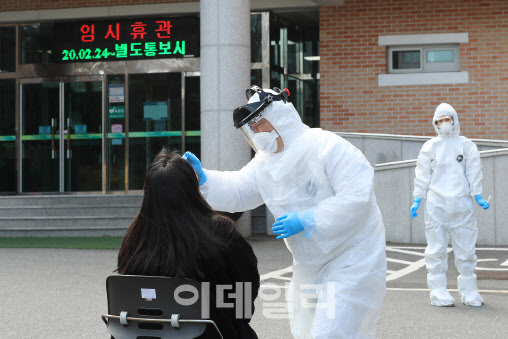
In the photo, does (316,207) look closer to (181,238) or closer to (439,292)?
(181,238)

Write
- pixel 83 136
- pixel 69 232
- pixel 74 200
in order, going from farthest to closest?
pixel 83 136 → pixel 74 200 → pixel 69 232

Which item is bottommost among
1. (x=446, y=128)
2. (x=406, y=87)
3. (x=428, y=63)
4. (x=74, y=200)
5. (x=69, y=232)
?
(x=69, y=232)

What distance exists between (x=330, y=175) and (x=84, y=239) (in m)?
10.9

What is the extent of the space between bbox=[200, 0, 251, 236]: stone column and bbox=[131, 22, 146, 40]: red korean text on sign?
12.5 feet

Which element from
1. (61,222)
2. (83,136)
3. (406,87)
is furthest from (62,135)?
(406,87)

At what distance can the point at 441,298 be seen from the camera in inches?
311

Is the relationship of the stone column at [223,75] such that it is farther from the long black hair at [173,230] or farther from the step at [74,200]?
the long black hair at [173,230]

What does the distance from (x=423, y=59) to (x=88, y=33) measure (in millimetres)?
7103

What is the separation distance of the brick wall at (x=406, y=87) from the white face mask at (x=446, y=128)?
25.0 ft

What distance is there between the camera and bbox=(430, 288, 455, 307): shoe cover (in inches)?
311

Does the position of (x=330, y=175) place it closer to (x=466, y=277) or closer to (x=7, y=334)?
(x=7, y=334)

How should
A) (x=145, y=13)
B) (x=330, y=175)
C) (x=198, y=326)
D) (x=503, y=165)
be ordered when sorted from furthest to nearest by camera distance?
(x=145, y=13)
(x=503, y=165)
(x=330, y=175)
(x=198, y=326)

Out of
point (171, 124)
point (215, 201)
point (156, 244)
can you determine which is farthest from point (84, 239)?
point (156, 244)

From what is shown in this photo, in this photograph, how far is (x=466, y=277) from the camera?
26.3 feet
